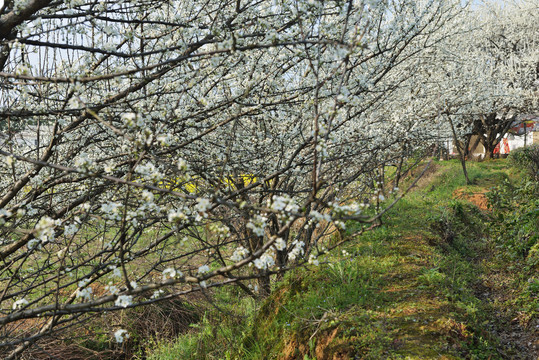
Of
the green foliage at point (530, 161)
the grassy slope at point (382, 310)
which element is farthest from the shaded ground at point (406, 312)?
the green foliage at point (530, 161)

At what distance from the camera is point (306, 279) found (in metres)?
5.15

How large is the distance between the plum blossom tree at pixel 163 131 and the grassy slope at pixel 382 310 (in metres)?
0.87

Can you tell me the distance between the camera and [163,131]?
121 inches

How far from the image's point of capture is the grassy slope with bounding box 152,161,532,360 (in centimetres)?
365

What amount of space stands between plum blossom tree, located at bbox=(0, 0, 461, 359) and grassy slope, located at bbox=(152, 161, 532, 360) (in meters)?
0.87

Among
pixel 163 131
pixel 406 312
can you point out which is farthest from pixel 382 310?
pixel 163 131

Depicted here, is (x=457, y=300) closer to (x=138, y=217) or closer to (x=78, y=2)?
(x=138, y=217)

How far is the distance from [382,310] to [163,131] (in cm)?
260

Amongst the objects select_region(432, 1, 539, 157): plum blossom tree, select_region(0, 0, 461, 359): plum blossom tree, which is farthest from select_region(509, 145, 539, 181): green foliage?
select_region(0, 0, 461, 359): plum blossom tree

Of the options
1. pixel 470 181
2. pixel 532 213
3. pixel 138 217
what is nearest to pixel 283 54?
pixel 138 217

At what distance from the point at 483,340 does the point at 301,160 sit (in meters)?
2.30

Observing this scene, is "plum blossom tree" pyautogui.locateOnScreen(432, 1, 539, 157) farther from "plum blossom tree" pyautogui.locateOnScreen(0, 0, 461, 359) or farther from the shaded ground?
"plum blossom tree" pyautogui.locateOnScreen(0, 0, 461, 359)

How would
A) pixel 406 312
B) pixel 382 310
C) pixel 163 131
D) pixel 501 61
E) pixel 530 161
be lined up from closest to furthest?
1. pixel 163 131
2. pixel 406 312
3. pixel 382 310
4. pixel 530 161
5. pixel 501 61

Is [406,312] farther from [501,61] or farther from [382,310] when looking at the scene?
[501,61]
